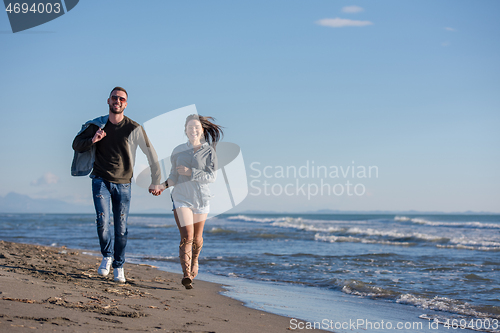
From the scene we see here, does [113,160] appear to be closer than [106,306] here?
No

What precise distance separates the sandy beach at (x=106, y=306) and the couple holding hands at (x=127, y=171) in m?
0.40

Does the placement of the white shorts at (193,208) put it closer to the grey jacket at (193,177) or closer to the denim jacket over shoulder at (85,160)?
the grey jacket at (193,177)

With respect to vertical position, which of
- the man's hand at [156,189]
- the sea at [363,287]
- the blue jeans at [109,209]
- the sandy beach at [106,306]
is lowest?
the sea at [363,287]

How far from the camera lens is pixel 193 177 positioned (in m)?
4.15

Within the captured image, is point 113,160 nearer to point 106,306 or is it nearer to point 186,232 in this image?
point 186,232

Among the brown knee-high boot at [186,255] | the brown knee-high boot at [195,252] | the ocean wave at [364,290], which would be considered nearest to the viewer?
the brown knee-high boot at [186,255]

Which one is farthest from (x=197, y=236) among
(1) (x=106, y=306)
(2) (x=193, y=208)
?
(1) (x=106, y=306)

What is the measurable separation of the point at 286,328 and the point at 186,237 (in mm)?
1418

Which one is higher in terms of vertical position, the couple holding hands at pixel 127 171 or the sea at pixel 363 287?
the couple holding hands at pixel 127 171

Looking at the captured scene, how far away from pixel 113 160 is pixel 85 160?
29cm

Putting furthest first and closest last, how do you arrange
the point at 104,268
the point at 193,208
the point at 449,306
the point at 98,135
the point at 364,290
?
the point at 364,290 < the point at 449,306 < the point at 104,268 < the point at 193,208 < the point at 98,135

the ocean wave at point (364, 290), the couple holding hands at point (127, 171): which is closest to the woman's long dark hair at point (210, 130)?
the couple holding hands at point (127, 171)

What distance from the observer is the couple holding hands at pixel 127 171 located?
4.11 metres

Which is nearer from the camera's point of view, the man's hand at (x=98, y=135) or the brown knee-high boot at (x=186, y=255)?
the man's hand at (x=98, y=135)
